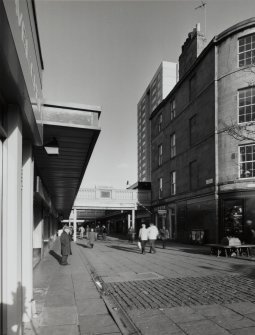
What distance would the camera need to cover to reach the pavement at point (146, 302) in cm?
548

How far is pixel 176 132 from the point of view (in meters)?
30.8

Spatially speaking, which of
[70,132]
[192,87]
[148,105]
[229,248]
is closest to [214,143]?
[192,87]

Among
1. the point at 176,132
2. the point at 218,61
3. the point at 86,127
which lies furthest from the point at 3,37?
the point at 176,132

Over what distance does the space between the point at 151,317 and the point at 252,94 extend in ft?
62.9

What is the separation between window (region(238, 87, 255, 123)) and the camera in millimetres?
22078

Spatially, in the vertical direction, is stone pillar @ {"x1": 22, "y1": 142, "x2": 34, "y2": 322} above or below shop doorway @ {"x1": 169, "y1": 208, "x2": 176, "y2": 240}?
above

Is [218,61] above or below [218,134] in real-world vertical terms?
above

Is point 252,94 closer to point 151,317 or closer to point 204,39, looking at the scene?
point 204,39

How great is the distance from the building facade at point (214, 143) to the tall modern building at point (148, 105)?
87808 millimetres

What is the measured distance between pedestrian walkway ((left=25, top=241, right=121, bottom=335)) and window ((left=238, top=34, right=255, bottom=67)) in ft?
58.8

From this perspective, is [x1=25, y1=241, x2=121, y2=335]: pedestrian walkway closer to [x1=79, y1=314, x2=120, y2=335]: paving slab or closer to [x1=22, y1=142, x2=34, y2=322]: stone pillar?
[x1=79, y1=314, x2=120, y2=335]: paving slab

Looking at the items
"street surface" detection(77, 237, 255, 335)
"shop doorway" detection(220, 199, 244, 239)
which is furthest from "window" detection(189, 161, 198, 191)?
"street surface" detection(77, 237, 255, 335)

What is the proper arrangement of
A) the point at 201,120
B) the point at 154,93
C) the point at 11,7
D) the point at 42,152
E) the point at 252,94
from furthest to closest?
the point at 154,93, the point at 201,120, the point at 252,94, the point at 42,152, the point at 11,7

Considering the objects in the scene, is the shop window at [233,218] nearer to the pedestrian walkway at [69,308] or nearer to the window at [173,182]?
the window at [173,182]
